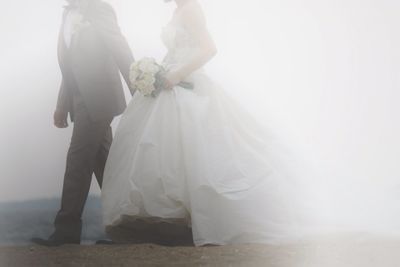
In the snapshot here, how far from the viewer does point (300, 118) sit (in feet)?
23.6

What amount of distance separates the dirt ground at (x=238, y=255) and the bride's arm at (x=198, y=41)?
1.11 m

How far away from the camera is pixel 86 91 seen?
474cm

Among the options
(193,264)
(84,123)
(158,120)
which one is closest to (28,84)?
(84,123)

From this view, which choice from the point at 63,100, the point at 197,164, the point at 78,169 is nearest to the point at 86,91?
the point at 63,100

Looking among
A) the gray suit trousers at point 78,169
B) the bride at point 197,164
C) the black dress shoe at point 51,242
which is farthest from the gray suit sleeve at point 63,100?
the black dress shoe at point 51,242

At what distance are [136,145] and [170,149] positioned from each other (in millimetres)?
246

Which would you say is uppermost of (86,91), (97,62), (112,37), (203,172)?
(112,37)

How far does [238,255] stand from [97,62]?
1796mm

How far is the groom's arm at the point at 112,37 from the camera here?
489 centimetres

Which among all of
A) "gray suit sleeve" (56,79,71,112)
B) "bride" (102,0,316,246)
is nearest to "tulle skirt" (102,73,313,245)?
"bride" (102,0,316,246)

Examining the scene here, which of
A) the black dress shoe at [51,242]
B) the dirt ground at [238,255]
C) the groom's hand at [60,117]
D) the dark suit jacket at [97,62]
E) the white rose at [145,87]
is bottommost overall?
the dirt ground at [238,255]

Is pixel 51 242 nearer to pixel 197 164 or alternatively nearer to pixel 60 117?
pixel 60 117

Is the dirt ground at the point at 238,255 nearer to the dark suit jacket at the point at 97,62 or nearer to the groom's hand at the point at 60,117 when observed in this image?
the dark suit jacket at the point at 97,62

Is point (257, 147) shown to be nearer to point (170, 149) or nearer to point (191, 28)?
point (170, 149)
